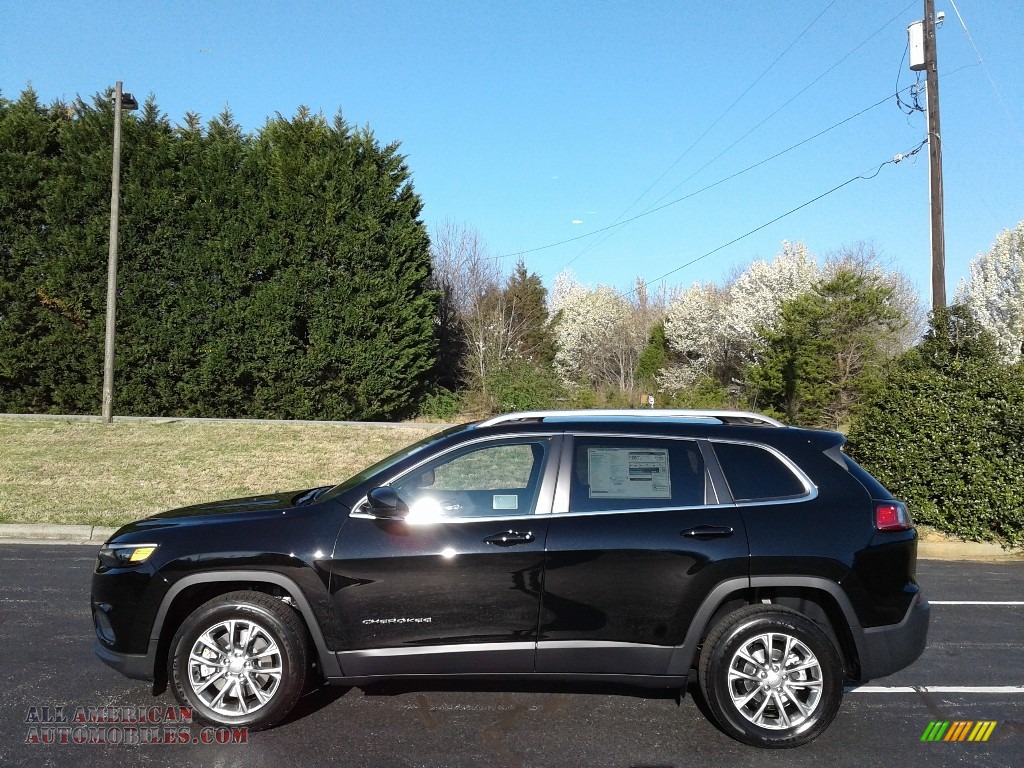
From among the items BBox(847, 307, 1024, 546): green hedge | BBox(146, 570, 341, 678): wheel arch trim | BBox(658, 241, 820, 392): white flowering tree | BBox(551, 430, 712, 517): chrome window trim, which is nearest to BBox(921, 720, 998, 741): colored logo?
BBox(551, 430, 712, 517): chrome window trim

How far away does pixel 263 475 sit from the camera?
13.3 meters

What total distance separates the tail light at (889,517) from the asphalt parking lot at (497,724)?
3.69 feet

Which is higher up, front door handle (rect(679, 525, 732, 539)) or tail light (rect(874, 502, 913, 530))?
tail light (rect(874, 502, 913, 530))

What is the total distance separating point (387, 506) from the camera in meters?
4.23

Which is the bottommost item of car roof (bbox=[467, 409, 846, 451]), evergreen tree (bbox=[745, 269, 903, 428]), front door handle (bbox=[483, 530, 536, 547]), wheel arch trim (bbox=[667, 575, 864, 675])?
wheel arch trim (bbox=[667, 575, 864, 675])

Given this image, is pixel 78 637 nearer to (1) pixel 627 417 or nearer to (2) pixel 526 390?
(1) pixel 627 417

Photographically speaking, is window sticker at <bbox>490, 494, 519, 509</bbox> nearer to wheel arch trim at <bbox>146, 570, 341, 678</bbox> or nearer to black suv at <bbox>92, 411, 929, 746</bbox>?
black suv at <bbox>92, 411, 929, 746</bbox>

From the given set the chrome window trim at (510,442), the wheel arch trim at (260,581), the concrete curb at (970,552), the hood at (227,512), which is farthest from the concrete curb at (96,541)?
the chrome window trim at (510,442)

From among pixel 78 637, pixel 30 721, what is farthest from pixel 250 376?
pixel 30 721

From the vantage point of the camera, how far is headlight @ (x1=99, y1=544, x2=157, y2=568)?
4.29 m

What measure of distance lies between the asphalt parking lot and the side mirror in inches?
42.9

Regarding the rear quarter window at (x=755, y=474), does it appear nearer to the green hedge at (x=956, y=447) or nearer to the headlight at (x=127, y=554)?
the headlight at (x=127, y=554)

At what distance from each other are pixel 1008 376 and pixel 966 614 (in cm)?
454

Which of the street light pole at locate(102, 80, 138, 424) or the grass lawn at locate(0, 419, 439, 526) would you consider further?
the street light pole at locate(102, 80, 138, 424)
